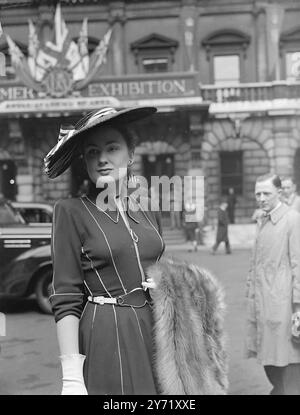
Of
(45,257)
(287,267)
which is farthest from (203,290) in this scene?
(45,257)

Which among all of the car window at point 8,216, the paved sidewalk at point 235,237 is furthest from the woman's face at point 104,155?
the paved sidewalk at point 235,237

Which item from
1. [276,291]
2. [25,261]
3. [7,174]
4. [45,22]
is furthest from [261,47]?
[276,291]

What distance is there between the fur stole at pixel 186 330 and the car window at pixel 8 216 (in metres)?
5.86

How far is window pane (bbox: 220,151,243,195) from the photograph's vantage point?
13.8 meters

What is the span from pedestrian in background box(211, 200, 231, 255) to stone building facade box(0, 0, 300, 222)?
432 mm

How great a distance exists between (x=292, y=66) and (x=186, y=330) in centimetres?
1124

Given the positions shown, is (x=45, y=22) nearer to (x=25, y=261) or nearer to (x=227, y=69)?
(x=25, y=261)

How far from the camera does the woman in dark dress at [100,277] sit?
1695mm

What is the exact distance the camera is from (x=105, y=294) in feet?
5.80

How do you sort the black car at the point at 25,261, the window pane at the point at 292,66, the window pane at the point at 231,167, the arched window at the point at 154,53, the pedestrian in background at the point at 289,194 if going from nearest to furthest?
1. the pedestrian in background at the point at 289,194
2. the black car at the point at 25,261
3. the window pane at the point at 292,66
4. the window pane at the point at 231,167
5. the arched window at the point at 154,53

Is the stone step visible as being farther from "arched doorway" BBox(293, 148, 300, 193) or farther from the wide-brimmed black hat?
the wide-brimmed black hat

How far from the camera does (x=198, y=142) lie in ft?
48.2

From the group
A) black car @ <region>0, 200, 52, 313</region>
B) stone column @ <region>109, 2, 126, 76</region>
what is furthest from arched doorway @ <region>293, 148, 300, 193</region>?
black car @ <region>0, 200, 52, 313</region>

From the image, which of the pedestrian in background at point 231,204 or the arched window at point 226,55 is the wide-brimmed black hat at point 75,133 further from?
the arched window at point 226,55
